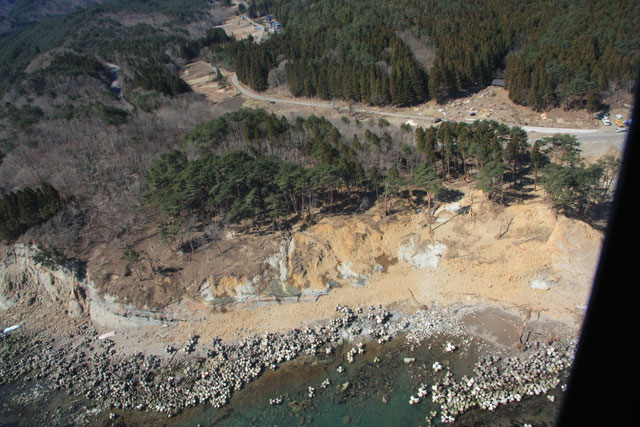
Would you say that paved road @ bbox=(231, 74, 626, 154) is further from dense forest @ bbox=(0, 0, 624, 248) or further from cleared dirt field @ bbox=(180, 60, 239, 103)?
cleared dirt field @ bbox=(180, 60, 239, 103)

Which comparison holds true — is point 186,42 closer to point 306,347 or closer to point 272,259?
point 272,259

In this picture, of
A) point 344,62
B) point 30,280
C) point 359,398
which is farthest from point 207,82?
point 359,398

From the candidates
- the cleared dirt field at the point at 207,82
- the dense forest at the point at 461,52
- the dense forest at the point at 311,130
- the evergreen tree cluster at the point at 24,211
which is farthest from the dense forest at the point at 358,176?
the cleared dirt field at the point at 207,82

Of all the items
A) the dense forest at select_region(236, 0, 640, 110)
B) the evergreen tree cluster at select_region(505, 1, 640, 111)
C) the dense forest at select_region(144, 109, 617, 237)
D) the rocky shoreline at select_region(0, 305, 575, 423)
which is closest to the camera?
the rocky shoreline at select_region(0, 305, 575, 423)

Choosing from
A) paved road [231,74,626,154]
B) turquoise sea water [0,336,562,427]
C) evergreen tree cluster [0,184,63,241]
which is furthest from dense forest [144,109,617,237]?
turquoise sea water [0,336,562,427]

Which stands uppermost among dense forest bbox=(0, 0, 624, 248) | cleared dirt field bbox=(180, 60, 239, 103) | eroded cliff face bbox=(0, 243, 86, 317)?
dense forest bbox=(0, 0, 624, 248)

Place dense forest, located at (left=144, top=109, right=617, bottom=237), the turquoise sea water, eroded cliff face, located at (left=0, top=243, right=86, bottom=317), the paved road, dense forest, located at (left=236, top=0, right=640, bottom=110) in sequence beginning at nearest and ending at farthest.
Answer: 1. the turquoise sea water
2. dense forest, located at (left=144, top=109, right=617, bottom=237)
3. eroded cliff face, located at (left=0, top=243, right=86, bottom=317)
4. the paved road
5. dense forest, located at (left=236, top=0, right=640, bottom=110)

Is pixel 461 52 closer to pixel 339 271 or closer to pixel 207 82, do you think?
pixel 339 271
